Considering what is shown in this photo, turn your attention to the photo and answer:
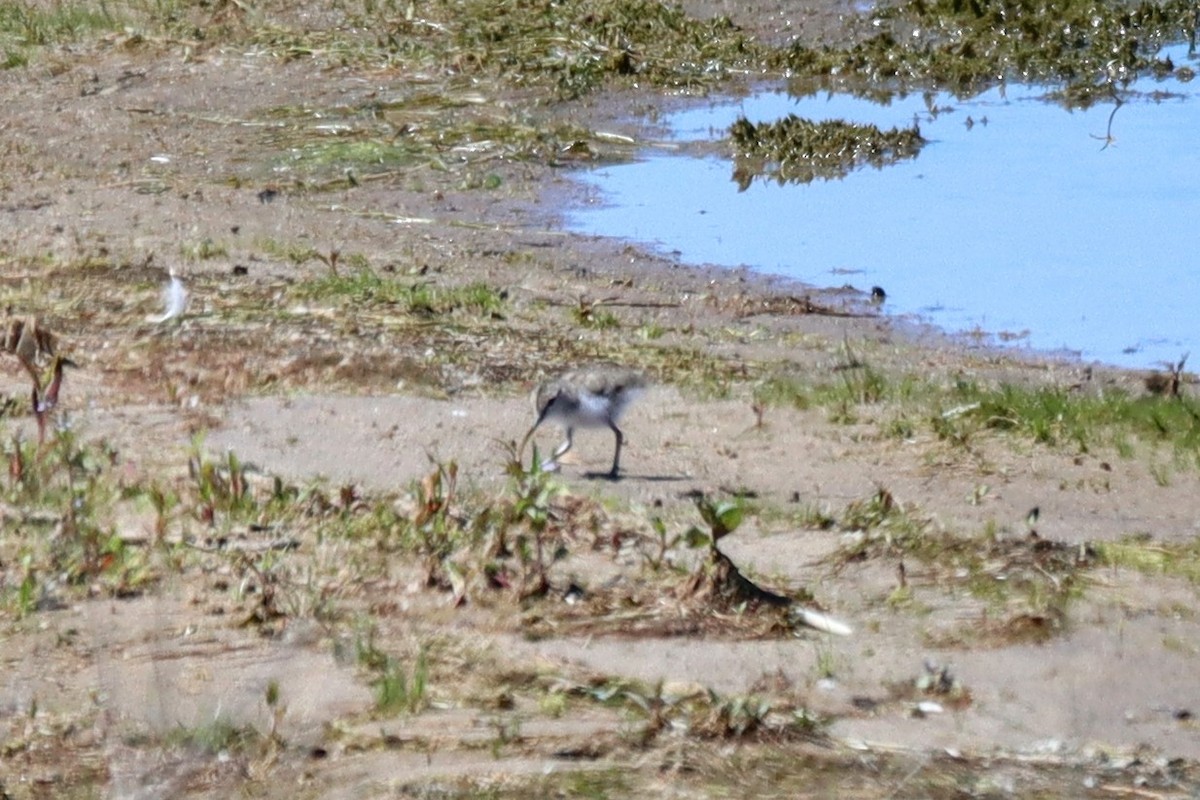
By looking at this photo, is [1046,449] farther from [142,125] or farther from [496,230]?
[142,125]

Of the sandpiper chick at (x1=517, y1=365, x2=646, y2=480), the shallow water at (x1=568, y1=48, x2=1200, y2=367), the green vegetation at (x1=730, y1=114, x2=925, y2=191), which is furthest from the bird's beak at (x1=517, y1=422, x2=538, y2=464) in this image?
the green vegetation at (x1=730, y1=114, x2=925, y2=191)

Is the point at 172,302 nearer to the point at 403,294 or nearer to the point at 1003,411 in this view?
the point at 403,294

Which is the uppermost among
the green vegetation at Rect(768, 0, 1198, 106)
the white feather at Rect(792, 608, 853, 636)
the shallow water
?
the green vegetation at Rect(768, 0, 1198, 106)

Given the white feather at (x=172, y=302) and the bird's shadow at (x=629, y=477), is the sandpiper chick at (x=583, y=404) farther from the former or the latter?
the white feather at (x=172, y=302)

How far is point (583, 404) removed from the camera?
20.9 feet

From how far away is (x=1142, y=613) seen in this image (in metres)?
5.18

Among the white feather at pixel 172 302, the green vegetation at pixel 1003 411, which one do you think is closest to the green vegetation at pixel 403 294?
the white feather at pixel 172 302

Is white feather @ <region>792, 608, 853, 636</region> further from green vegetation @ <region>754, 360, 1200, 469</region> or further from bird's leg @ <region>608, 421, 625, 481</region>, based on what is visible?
green vegetation @ <region>754, 360, 1200, 469</region>

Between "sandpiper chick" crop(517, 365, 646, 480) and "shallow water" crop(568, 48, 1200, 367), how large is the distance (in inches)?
116

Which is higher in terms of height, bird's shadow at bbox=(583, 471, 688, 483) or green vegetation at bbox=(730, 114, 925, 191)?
green vegetation at bbox=(730, 114, 925, 191)

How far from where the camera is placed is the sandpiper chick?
638 centimetres

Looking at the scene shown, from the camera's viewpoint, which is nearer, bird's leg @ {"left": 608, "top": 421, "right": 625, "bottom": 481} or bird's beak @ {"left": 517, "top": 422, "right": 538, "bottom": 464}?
bird's beak @ {"left": 517, "top": 422, "right": 538, "bottom": 464}

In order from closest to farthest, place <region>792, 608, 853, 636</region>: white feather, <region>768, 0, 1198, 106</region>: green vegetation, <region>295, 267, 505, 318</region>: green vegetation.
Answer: <region>792, 608, 853, 636</region>: white feather < <region>295, 267, 505, 318</region>: green vegetation < <region>768, 0, 1198, 106</region>: green vegetation

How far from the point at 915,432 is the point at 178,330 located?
9.07 feet
